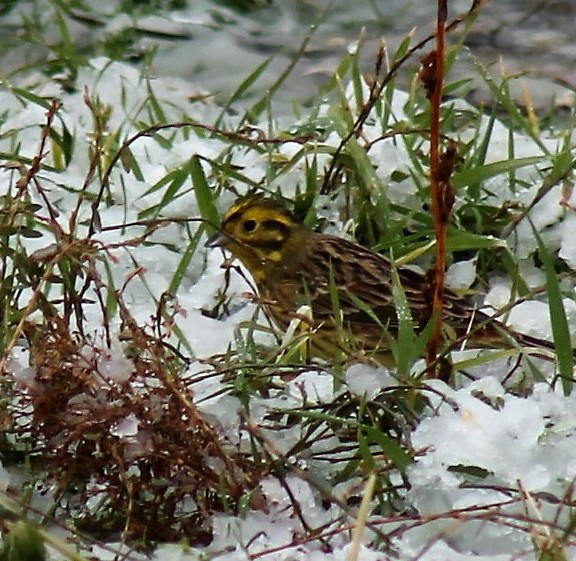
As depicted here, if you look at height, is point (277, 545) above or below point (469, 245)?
below

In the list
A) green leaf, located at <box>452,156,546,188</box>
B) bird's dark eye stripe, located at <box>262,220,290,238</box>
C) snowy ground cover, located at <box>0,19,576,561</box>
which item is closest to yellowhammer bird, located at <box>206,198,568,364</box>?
bird's dark eye stripe, located at <box>262,220,290,238</box>

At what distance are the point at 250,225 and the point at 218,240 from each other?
13cm

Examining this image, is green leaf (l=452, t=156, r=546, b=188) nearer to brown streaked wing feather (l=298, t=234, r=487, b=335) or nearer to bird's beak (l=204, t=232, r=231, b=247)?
brown streaked wing feather (l=298, t=234, r=487, b=335)

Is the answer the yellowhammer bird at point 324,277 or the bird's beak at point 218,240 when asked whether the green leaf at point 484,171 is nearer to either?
the yellowhammer bird at point 324,277

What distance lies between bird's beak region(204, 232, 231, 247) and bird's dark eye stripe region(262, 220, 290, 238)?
12cm

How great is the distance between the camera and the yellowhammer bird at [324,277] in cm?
350

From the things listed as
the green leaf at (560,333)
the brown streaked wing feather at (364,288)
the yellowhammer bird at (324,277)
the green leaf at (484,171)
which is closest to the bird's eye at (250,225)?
the yellowhammer bird at (324,277)

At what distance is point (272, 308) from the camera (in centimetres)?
344

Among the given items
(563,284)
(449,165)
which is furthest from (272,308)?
(449,165)

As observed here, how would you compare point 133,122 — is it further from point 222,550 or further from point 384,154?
point 222,550

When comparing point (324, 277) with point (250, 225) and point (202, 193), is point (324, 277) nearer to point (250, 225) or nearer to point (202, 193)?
point (250, 225)

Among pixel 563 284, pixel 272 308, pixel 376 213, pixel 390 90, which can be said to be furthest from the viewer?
pixel 390 90

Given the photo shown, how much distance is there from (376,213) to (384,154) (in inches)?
8.4

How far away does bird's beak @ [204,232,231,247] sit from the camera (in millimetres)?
3775
